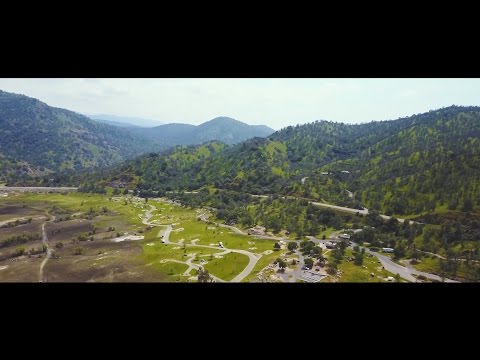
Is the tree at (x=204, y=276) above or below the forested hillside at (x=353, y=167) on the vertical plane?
below

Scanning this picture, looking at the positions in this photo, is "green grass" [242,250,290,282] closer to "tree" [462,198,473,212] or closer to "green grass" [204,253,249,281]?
"green grass" [204,253,249,281]

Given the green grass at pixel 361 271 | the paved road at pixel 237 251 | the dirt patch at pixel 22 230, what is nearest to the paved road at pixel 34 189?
the dirt patch at pixel 22 230

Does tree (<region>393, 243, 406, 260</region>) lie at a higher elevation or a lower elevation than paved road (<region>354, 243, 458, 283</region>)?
higher

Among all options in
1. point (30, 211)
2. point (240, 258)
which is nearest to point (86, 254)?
point (240, 258)

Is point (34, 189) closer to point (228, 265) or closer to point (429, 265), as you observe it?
point (228, 265)

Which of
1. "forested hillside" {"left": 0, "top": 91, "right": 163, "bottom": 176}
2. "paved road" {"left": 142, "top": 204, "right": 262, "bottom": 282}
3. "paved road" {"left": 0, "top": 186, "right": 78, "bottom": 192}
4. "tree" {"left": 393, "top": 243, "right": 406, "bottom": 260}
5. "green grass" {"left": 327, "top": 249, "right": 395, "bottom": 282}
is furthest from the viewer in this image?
"forested hillside" {"left": 0, "top": 91, "right": 163, "bottom": 176}

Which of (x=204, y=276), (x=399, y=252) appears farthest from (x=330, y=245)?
(x=204, y=276)

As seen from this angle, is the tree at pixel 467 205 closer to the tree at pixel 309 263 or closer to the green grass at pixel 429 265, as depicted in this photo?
the green grass at pixel 429 265

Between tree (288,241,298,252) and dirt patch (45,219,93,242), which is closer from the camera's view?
tree (288,241,298,252)

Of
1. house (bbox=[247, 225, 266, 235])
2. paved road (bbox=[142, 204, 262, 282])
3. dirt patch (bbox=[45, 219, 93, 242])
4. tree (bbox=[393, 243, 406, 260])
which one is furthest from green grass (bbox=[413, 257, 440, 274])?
dirt patch (bbox=[45, 219, 93, 242])
